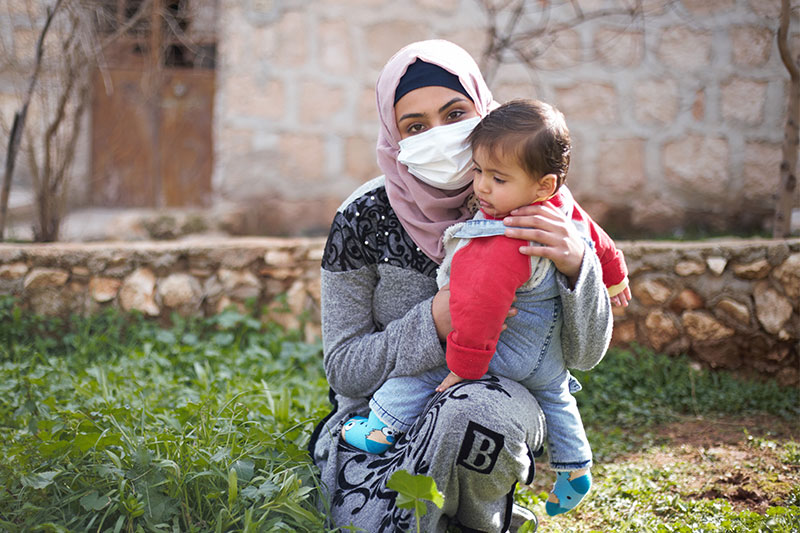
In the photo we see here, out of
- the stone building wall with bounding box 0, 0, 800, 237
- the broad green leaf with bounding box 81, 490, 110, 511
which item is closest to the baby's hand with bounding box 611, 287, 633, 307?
the broad green leaf with bounding box 81, 490, 110, 511

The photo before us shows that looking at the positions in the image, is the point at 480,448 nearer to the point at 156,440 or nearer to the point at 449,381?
the point at 449,381

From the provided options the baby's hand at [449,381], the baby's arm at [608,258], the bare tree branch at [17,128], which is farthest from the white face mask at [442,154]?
the bare tree branch at [17,128]

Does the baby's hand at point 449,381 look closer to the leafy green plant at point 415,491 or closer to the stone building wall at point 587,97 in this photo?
the leafy green plant at point 415,491

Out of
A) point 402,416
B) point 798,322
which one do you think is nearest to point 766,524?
point 402,416

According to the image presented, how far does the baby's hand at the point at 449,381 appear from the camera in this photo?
1.67 m

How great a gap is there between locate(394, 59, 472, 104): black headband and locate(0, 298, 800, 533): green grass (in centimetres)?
Answer: 106

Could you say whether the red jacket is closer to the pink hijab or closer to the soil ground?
the pink hijab

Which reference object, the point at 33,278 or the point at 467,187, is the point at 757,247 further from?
the point at 33,278

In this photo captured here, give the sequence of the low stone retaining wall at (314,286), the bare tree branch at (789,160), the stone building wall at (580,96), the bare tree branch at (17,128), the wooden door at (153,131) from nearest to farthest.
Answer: the low stone retaining wall at (314,286)
the bare tree branch at (789,160)
the bare tree branch at (17,128)
the stone building wall at (580,96)
the wooden door at (153,131)

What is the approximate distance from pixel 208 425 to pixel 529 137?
1.29 metres

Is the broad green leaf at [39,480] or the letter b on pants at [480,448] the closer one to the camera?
the letter b on pants at [480,448]

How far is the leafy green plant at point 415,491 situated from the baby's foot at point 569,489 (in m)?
0.39

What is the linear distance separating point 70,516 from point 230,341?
1624 mm

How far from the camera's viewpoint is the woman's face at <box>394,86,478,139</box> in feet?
5.74
